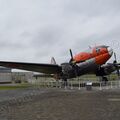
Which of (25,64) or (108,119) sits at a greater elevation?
(25,64)

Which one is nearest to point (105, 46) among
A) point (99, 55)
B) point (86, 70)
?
point (99, 55)

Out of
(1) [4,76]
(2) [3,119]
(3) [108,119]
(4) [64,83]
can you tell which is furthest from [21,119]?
(1) [4,76]

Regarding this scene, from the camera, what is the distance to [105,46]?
119 ft

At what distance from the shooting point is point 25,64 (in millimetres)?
38000

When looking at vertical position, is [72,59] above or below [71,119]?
above

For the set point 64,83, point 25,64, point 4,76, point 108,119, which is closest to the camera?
point 108,119

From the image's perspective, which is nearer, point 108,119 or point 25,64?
point 108,119

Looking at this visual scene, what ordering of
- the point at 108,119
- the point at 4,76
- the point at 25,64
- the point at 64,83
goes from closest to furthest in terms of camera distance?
the point at 108,119 < the point at 64,83 < the point at 25,64 < the point at 4,76

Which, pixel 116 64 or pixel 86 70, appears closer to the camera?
pixel 86 70

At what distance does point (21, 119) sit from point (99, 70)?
102 ft

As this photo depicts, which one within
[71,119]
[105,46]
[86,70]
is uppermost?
[105,46]

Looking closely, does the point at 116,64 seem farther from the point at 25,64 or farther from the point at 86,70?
the point at 25,64

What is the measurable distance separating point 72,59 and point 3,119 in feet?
89.2

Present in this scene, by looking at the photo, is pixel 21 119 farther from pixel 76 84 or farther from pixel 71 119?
pixel 76 84
